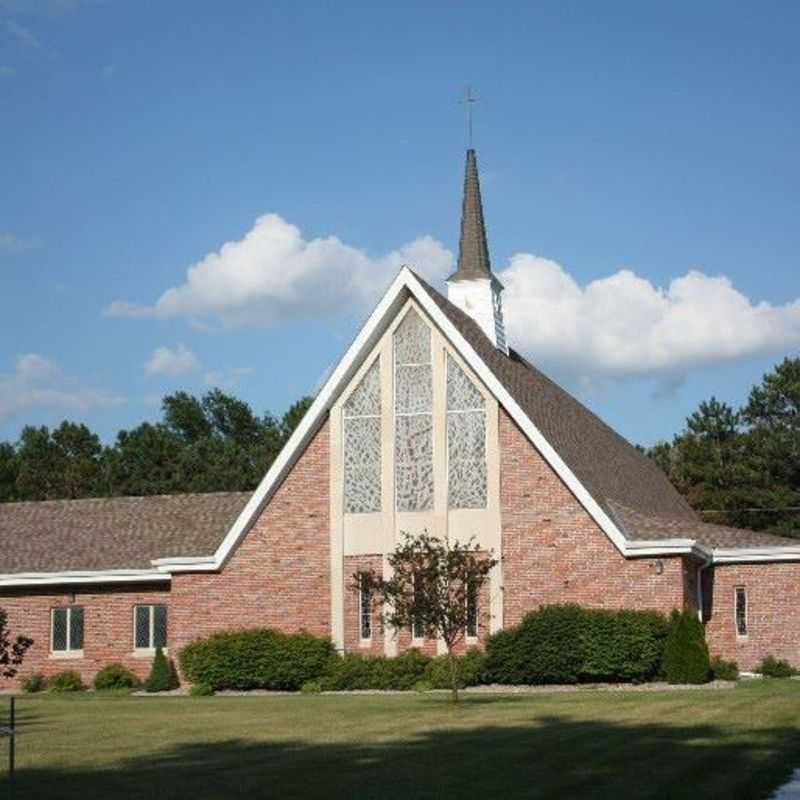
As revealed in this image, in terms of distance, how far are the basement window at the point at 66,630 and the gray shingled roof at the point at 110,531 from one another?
1.21 meters

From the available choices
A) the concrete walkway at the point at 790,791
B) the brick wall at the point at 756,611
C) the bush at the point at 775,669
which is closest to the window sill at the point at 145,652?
the brick wall at the point at 756,611

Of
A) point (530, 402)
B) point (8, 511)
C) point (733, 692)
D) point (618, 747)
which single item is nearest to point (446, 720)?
point (618, 747)

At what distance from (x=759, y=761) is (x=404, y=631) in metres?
19.4

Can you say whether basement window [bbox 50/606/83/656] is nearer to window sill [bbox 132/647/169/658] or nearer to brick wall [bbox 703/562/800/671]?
window sill [bbox 132/647/169/658]

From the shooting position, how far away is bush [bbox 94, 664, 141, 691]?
35781 mm

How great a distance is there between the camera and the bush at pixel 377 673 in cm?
3222

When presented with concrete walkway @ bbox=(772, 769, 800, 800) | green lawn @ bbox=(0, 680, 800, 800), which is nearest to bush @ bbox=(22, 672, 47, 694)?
green lawn @ bbox=(0, 680, 800, 800)

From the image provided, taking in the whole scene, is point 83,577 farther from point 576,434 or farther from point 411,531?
point 576,434

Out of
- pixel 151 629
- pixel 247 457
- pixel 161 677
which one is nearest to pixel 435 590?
pixel 161 677

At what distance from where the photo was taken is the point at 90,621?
37000 millimetres

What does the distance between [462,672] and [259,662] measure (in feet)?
16.0

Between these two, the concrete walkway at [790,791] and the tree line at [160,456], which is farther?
the tree line at [160,456]

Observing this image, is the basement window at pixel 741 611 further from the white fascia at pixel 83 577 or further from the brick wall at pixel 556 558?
the white fascia at pixel 83 577

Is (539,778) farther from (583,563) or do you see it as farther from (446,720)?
(583,563)
